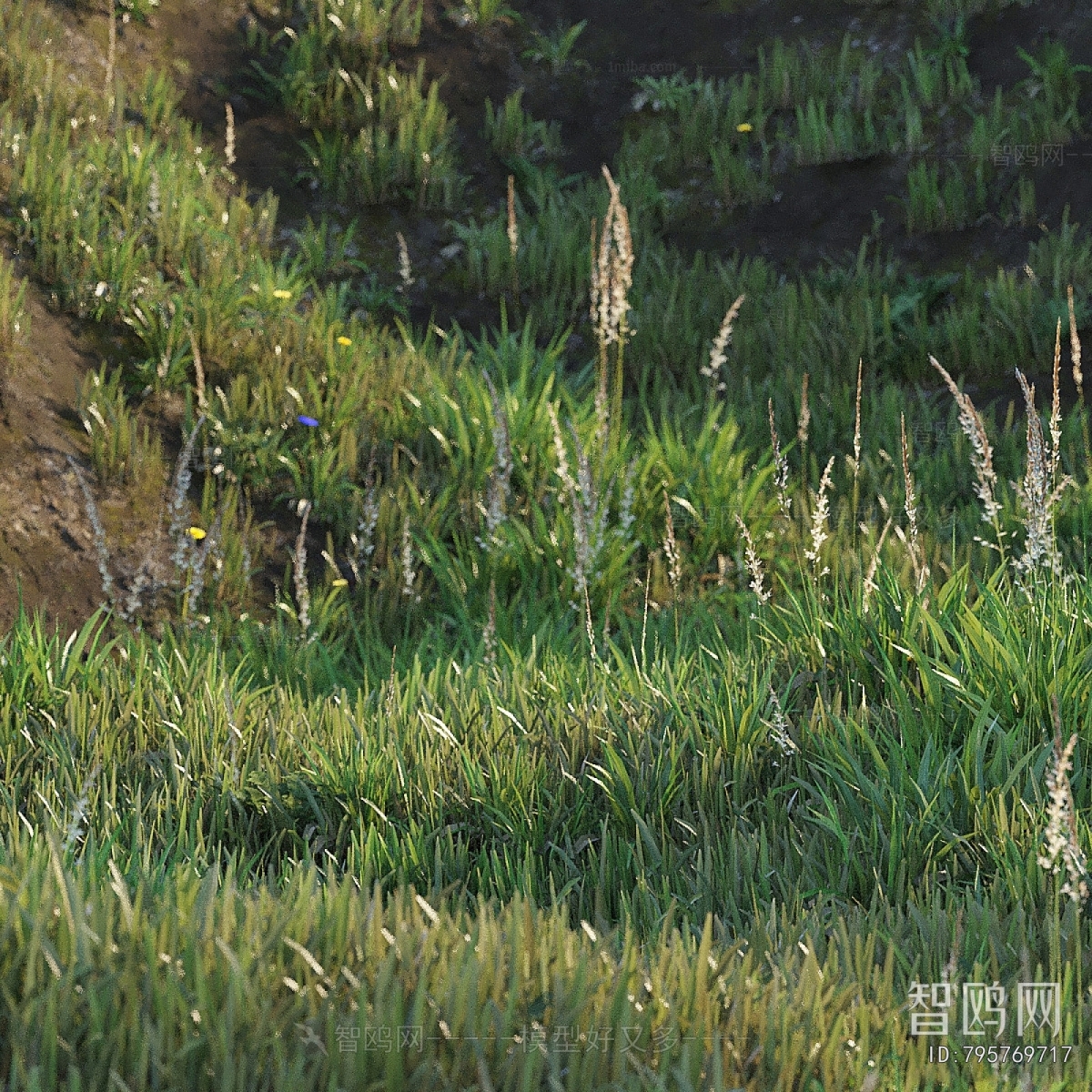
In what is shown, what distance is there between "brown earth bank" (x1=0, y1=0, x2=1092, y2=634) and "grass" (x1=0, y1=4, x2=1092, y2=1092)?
4.7 inches

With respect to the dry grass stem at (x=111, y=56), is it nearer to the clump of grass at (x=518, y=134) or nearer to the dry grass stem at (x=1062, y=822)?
the clump of grass at (x=518, y=134)

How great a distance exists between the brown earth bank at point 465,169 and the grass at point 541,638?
12cm

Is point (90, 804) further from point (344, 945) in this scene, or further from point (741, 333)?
point (741, 333)

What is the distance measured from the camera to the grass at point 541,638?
164 centimetres

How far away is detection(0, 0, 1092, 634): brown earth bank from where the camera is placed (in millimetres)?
4086

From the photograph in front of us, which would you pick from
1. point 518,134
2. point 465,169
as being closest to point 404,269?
point 465,169

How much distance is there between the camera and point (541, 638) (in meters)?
3.59

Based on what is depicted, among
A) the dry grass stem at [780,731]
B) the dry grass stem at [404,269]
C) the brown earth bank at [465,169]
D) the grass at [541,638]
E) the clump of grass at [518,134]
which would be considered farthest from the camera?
the clump of grass at [518,134]

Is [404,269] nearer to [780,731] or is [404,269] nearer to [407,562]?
[407,562]

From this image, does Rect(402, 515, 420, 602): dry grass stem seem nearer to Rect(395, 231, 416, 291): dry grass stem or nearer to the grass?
the grass

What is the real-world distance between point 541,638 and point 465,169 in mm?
3783

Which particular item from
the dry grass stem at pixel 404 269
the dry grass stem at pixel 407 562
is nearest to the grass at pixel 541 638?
the dry grass stem at pixel 407 562

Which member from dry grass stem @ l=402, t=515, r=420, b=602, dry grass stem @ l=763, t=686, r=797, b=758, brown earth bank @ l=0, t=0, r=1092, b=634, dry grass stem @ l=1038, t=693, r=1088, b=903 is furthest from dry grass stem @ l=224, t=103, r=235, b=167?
dry grass stem @ l=1038, t=693, r=1088, b=903

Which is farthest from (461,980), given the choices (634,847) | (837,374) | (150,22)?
(150,22)
